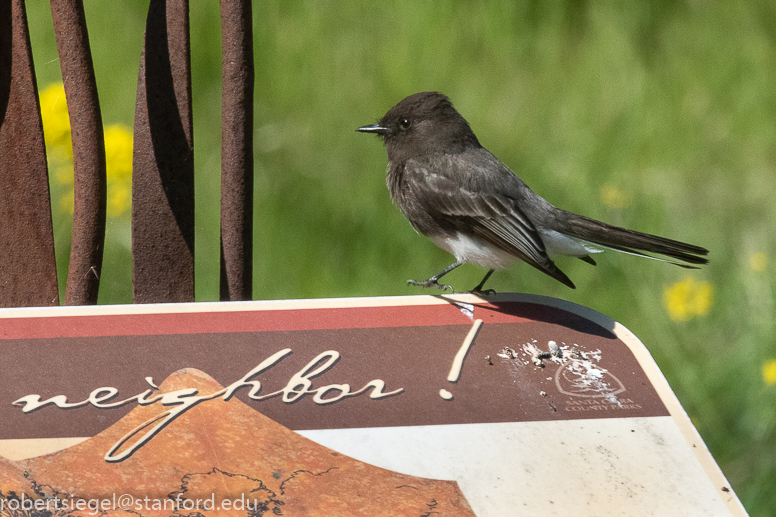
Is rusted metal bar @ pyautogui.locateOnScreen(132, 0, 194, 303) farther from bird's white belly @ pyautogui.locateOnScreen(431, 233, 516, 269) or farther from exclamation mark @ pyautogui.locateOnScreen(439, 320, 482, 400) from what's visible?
bird's white belly @ pyautogui.locateOnScreen(431, 233, 516, 269)

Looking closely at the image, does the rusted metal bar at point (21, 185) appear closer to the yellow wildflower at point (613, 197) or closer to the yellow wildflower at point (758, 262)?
the yellow wildflower at point (613, 197)

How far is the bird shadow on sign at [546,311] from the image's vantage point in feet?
7.44

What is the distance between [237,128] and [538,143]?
8.74ft

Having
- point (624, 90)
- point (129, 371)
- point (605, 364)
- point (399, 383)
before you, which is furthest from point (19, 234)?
point (624, 90)

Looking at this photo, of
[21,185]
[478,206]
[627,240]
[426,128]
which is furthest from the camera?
[426,128]

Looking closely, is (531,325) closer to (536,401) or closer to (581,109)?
(536,401)

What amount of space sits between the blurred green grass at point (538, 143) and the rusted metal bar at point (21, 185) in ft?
4.57

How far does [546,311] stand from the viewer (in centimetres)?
234

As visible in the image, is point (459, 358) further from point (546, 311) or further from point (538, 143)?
point (538, 143)

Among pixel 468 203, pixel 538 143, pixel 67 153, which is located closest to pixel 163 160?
pixel 468 203

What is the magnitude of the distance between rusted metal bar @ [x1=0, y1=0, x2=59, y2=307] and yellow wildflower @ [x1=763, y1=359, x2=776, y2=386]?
2.77 m

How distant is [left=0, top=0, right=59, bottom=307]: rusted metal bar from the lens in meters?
2.13


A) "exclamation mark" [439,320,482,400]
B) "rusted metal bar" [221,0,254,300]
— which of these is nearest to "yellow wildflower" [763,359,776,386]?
"exclamation mark" [439,320,482,400]

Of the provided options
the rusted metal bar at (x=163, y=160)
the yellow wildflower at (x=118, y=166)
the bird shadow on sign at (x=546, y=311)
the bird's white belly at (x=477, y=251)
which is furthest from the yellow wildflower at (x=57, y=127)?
the bird shadow on sign at (x=546, y=311)
